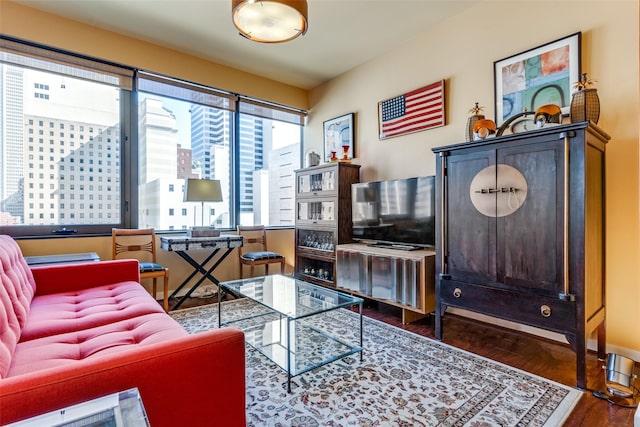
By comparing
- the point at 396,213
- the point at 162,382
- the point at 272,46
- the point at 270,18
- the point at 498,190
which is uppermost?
the point at 272,46

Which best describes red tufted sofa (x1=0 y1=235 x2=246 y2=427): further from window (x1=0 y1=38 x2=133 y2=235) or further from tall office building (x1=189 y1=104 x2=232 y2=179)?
tall office building (x1=189 y1=104 x2=232 y2=179)

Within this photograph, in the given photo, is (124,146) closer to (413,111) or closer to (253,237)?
(253,237)

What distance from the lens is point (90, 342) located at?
4.93 feet

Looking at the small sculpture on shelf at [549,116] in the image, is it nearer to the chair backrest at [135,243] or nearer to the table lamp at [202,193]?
the table lamp at [202,193]

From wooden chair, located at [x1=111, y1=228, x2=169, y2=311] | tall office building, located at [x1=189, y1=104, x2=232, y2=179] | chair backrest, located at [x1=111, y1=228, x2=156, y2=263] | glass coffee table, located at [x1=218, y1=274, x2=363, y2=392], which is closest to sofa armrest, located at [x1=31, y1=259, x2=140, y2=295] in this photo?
wooden chair, located at [x1=111, y1=228, x2=169, y2=311]

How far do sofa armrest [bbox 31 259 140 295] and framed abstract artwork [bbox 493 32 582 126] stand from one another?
11.3 feet

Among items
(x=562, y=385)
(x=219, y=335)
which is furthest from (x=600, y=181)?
(x=219, y=335)

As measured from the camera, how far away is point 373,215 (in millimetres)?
3691

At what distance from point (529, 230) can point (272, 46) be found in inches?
130

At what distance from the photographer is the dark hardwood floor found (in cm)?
167

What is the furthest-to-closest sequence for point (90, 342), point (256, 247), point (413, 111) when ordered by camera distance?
point (256, 247), point (413, 111), point (90, 342)

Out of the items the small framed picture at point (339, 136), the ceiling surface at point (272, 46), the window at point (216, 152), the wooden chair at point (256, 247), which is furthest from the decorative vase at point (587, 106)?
the window at point (216, 152)

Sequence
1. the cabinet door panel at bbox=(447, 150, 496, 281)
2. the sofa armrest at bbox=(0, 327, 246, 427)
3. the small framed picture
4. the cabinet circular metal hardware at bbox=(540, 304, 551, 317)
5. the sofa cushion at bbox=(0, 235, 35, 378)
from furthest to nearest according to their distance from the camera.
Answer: the small framed picture < the cabinet door panel at bbox=(447, 150, 496, 281) < the cabinet circular metal hardware at bbox=(540, 304, 551, 317) < the sofa cushion at bbox=(0, 235, 35, 378) < the sofa armrest at bbox=(0, 327, 246, 427)

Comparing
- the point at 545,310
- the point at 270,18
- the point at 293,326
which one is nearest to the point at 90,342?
the point at 293,326
